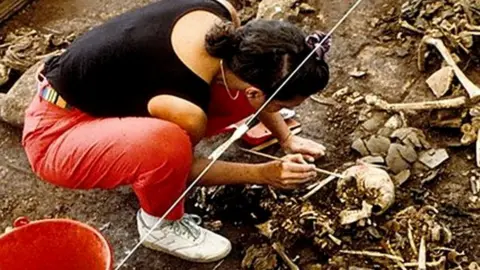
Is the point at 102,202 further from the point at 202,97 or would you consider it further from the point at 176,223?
the point at 202,97

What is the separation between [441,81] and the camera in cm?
306

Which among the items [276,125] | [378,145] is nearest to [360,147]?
[378,145]

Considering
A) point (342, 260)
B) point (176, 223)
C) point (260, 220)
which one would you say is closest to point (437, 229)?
point (342, 260)

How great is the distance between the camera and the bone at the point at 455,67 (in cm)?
289

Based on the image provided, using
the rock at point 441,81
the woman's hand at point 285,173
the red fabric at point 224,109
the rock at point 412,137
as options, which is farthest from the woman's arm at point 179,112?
the rock at point 441,81

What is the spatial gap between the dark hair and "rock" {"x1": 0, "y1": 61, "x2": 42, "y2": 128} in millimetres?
995

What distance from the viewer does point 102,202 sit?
2.94m

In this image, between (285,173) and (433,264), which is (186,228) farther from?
(433,264)

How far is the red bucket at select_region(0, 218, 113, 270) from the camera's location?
2289 millimetres

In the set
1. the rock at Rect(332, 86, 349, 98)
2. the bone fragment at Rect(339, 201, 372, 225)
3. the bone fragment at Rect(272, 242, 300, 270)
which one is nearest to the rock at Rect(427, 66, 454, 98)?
the rock at Rect(332, 86, 349, 98)

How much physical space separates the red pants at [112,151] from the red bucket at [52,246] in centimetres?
27

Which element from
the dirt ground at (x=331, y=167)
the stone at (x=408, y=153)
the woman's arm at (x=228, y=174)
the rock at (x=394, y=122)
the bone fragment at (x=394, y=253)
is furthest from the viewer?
the rock at (x=394, y=122)

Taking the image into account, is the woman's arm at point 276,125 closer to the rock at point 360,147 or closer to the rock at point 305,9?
the rock at point 360,147

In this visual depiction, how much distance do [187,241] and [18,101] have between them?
87 cm
